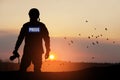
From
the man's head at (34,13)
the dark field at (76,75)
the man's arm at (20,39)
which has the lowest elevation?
the dark field at (76,75)

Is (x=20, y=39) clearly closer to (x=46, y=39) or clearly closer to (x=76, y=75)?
(x=46, y=39)

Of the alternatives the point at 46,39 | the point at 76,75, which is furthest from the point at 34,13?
the point at 76,75

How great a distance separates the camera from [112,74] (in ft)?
57.8

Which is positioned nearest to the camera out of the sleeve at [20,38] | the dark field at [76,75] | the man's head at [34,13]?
the dark field at [76,75]

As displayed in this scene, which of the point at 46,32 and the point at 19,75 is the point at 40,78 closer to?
the point at 19,75

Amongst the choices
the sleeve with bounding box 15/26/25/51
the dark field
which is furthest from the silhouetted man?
the dark field

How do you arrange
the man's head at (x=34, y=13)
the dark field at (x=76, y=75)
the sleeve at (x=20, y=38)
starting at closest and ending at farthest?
the dark field at (x=76, y=75)
the man's head at (x=34, y=13)
the sleeve at (x=20, y=38)

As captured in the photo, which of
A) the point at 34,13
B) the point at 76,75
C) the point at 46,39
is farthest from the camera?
the point at 46,39

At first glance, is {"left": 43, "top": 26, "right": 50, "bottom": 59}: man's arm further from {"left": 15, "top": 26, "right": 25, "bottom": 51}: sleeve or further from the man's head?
{"left": 15, "top": 26, "right": 25, "bottom": 51}: sleeve

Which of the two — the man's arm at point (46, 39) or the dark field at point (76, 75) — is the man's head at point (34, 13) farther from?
the dark field at point (76, 75)

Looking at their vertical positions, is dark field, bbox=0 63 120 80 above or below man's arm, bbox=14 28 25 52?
below

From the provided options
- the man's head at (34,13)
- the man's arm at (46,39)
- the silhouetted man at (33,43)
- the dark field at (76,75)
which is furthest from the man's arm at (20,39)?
the dark field at (76,75)

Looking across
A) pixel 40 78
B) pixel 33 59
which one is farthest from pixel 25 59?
pixel 40 78

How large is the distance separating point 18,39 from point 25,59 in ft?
2.83
